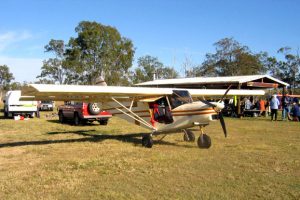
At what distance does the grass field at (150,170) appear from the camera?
20.0 ft

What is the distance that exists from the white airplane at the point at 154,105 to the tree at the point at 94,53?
46219 millimetres

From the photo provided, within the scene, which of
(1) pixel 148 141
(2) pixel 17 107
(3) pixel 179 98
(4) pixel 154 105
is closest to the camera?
(1) pixel 148 141

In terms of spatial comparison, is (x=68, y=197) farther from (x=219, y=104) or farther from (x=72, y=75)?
(x=72, y=75)

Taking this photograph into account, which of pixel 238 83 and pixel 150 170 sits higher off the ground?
pixel 238 83

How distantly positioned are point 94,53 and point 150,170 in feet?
174

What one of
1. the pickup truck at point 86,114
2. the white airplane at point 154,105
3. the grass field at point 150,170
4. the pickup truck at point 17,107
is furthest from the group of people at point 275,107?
the pickup truck at point 17,107

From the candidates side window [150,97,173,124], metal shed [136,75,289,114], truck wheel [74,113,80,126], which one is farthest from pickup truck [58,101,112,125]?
metal shed [136,75,289,114]

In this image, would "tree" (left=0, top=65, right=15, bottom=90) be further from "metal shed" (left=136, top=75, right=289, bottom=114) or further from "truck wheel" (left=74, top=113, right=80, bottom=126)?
"truck wheel" (left=74, top=113, right=80, bottom=126)

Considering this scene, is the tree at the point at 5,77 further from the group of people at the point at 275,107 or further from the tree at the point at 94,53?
the group of people at the point at 275,107

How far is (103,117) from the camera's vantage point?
779 inches

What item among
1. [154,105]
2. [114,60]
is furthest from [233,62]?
[154,105]

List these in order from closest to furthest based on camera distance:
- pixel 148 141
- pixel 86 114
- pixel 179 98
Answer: pixel 148 141 < pixel 179 98 < pixel 86 114

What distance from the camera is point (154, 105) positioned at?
12523 millimetres

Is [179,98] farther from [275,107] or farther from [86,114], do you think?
[275,107]
